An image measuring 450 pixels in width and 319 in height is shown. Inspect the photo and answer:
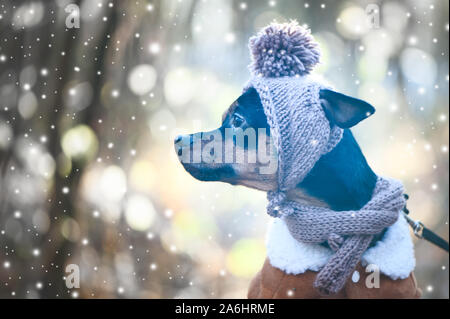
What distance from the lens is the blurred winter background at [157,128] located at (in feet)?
3.59

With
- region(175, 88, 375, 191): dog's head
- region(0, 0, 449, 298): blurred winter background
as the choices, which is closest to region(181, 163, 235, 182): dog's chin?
region(175, 88, 375, 191): dog's head

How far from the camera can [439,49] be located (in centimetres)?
113

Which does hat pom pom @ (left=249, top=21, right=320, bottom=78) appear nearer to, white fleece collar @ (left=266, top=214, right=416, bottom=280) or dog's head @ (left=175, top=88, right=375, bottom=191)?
dog's head @ (left=175, top=88, right=375, bottom=191)

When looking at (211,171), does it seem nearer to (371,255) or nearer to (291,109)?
(291,109)

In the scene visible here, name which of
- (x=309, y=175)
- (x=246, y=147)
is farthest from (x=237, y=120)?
(x=309, y=175)

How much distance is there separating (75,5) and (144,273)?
795 mm

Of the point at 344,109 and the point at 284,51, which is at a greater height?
the point at 284,51

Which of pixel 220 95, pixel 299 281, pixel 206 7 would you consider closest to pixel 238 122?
pixel 299 281

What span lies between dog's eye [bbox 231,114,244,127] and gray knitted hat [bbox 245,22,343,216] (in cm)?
5

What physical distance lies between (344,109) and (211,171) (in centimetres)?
24

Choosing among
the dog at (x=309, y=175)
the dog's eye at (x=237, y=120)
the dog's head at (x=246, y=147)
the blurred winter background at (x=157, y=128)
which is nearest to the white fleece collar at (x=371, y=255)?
the dog at (x=309, y=175)

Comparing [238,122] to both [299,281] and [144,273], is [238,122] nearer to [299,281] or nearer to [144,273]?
[299,281]

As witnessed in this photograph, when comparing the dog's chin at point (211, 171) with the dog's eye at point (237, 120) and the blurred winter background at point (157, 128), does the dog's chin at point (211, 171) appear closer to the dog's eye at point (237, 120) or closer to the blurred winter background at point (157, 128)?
the dog's eye at point (237, 120)

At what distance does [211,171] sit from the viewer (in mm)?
656
